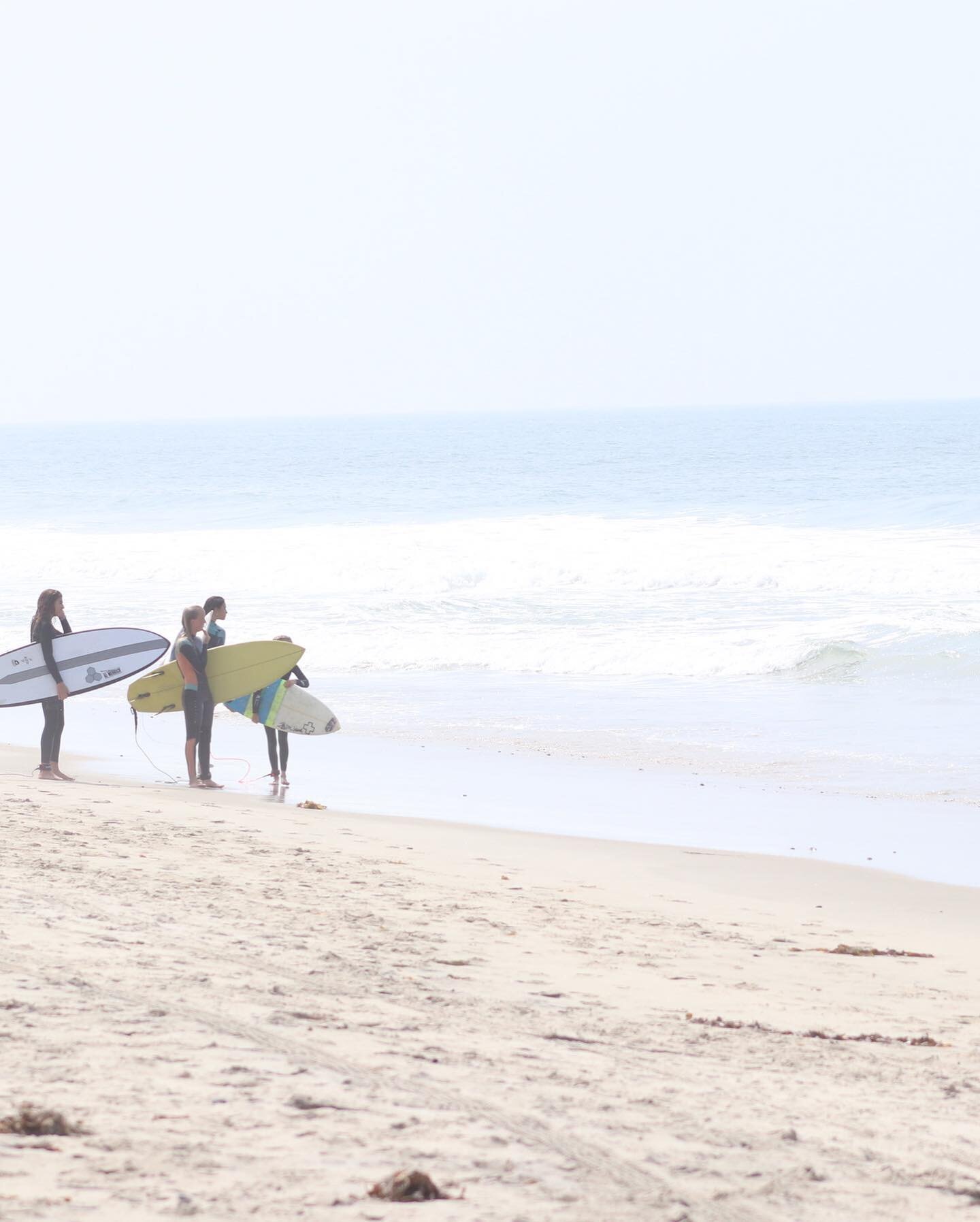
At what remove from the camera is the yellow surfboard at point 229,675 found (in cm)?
1026

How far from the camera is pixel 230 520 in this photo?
36281 millimetres

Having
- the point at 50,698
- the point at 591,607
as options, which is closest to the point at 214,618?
the point at 50,698

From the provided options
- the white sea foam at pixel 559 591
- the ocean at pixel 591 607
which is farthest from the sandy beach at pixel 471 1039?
the white sea foam at pixel 559 591

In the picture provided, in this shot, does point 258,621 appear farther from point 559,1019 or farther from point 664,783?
point 559,1019

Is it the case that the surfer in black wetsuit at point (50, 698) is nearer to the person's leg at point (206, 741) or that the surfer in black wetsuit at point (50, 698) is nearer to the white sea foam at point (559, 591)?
the person's leg at point (206, 741)

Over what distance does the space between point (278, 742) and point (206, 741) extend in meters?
0.63

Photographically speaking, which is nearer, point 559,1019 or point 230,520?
point 559,1019

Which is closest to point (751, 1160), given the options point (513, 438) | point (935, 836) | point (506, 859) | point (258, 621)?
point (506, 859)

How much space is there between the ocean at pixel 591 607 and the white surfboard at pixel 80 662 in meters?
0.89

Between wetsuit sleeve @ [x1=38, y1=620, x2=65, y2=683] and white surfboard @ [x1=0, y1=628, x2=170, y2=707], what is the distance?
0.29 feet

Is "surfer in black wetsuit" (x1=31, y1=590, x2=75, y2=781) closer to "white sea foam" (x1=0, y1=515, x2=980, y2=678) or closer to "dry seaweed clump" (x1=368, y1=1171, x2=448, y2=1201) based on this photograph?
"white sea foam" (x1=0, y1=515, x2=980, y2=678)

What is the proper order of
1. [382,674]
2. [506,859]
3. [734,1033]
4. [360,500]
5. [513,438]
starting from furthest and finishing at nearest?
[513,438], [360,500], [382,674], [506,859], [734,1033]

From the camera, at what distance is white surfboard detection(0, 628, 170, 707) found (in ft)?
32.6

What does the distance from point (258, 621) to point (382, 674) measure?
404cm
